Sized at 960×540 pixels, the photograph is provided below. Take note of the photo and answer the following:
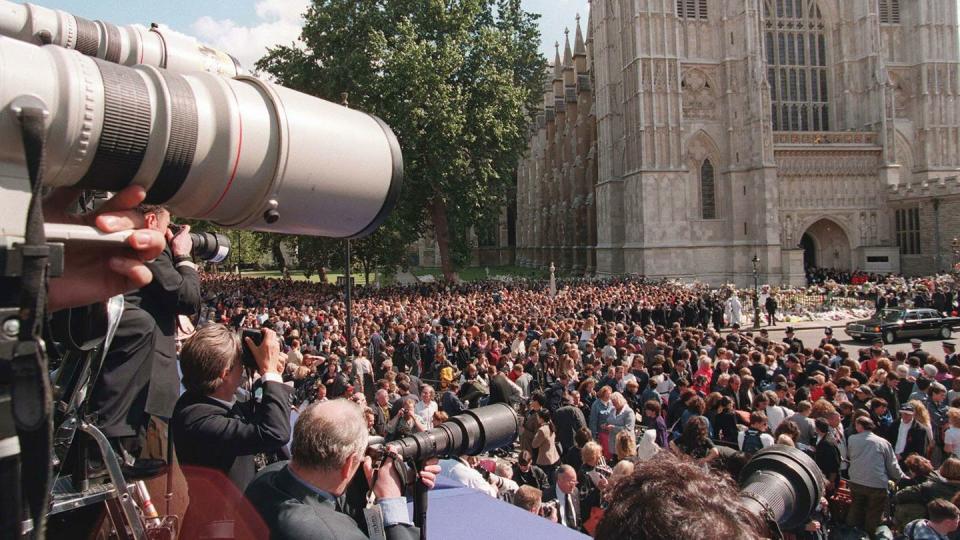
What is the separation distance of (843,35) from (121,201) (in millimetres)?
42294

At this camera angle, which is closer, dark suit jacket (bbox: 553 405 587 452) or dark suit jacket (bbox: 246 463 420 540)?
dark suit jacket (bbox: 246 463 420 540)

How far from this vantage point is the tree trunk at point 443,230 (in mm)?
30969

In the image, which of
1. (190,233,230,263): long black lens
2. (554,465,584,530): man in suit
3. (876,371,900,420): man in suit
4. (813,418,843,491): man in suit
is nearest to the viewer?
(190,233,230,263): long black lens

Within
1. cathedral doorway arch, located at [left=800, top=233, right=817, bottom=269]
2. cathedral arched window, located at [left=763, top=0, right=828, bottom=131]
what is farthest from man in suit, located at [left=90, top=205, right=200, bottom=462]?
cathedral arched window, located at [left=763, top=0, right=828, bottom=131]

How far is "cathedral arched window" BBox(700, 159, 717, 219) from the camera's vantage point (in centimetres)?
3538

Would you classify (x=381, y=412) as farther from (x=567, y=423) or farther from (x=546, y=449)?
(x=567, y=423)

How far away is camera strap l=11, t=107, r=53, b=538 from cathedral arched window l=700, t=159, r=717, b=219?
118 feet

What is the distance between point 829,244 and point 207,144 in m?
39.8

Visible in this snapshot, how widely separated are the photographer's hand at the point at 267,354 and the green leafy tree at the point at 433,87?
80.6ft

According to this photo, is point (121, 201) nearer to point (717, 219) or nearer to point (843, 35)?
point (717, 219)

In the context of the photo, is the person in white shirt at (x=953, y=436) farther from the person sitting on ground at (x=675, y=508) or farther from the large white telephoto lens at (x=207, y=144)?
the large white telephoto lens at (x=207, y=144)

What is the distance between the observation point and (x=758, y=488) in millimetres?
1854

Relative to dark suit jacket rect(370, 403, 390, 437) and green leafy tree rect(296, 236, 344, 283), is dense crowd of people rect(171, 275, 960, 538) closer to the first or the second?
dark suit jacket rect(370, 403, 390, 437)

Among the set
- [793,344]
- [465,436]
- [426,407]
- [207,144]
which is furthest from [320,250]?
[207,144]
